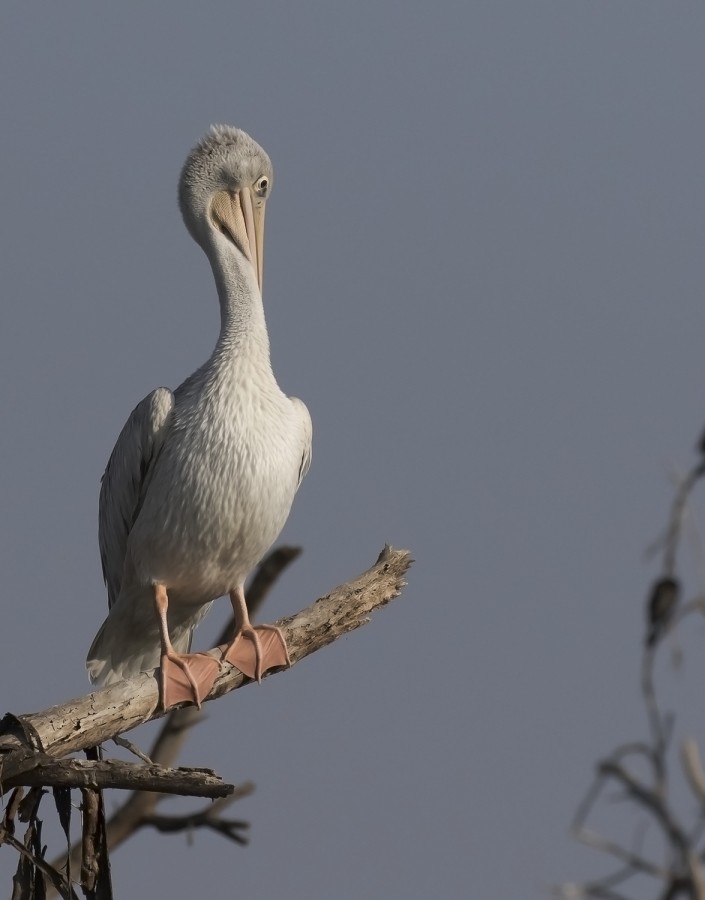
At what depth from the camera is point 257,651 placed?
562 centimetres

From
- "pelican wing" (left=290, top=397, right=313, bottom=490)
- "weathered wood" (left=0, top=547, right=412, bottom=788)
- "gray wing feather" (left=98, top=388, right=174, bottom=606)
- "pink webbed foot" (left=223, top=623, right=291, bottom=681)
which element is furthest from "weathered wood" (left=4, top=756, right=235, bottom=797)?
"pelican wing" (left=290, top=397, right=313, bottom=490)

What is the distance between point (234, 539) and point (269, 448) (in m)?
0.43

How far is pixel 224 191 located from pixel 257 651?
235 cm

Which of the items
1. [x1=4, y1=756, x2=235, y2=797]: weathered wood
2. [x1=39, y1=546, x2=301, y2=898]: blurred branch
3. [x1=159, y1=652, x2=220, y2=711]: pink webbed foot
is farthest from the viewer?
[x1=39, y1=546, x2=301, y2=898]: blurred branch

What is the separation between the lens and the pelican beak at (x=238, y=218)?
6.43 metres

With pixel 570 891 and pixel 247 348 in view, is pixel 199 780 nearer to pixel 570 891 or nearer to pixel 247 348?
pixel 247 348

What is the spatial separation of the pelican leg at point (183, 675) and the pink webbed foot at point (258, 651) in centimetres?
10

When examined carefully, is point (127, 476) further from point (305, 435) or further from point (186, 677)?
point (186, 677)

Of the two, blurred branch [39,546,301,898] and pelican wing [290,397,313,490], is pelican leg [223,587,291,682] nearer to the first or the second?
pelican wing [290,397,313,490]

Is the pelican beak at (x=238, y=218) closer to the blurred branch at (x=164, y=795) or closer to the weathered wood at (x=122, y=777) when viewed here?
the blurred branch at (x=164, y=795)

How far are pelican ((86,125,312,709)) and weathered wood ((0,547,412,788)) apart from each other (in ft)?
0.35

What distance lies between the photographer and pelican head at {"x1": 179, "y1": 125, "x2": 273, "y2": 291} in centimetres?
639

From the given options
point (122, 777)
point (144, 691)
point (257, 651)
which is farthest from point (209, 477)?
point (122, 777)

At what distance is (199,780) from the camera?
411 cm
